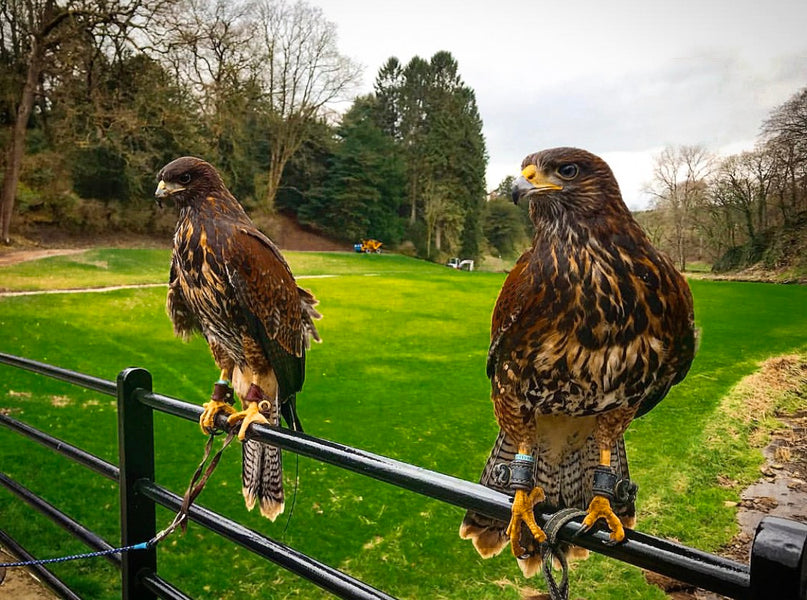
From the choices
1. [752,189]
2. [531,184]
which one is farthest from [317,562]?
[752,189]

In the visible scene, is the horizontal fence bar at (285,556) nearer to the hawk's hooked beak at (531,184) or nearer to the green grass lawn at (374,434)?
the hawk's hooked beak at (531,184)

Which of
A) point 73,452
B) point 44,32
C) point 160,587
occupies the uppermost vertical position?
point 44,32

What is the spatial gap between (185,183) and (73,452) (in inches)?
25.2

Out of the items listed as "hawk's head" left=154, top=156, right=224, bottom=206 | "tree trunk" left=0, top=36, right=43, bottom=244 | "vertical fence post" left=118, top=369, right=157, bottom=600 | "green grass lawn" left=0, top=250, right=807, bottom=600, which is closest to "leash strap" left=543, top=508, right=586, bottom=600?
"vertical fence post" left=118, top=369, right=157, bottom=600

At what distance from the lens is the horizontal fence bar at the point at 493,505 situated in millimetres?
488

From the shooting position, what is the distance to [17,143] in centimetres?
586

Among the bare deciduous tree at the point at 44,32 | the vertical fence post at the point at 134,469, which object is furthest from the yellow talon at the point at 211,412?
the bare deciduous tree at the point at 44,32

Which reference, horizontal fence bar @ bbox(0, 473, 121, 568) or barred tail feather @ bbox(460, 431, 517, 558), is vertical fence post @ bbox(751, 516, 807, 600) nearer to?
barred tail feather @ bbox(460, 431, 517, 558)

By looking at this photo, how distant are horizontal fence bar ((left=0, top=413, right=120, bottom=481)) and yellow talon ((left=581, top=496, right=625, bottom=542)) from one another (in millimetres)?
923

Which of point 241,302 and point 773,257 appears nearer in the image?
point 241,302

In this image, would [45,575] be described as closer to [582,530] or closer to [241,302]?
[241,302]

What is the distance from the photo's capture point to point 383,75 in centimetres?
660

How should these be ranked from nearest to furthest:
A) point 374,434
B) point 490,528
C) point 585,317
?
point 585,317
point 490,528
point 374,434

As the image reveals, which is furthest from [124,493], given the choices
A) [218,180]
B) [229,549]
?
[229,549]
